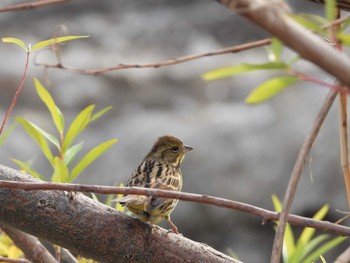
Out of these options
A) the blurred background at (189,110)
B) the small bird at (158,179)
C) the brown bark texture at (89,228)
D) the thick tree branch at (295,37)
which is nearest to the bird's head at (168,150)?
the small bird at (158,179)

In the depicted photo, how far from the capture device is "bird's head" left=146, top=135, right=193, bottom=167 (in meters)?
2.88

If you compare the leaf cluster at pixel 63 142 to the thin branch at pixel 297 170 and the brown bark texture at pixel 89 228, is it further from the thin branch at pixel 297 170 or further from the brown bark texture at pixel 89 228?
the thin branch at pixel 297 170

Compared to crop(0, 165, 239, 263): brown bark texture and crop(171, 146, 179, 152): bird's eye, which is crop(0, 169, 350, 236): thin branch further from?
crop(171, 146, 179, 152): bird's eye

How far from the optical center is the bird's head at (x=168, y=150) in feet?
9.45

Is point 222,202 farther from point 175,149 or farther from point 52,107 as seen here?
point 175,149

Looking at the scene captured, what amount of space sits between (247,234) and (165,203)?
4.15 metres

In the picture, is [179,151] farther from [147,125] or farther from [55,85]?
[55,85]

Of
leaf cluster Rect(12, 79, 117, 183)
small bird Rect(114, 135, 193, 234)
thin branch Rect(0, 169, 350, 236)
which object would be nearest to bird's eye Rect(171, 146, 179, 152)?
small bird Rect(114, 135, 193, 234)

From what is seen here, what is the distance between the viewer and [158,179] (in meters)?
2.46

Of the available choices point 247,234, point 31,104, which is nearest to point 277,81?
point 247,234

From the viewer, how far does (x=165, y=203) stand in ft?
7.35

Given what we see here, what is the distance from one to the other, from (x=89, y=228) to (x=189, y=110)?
5364mm

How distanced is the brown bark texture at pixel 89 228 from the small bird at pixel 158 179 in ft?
0.45

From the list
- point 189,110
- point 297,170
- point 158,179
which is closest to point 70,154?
point 158,179
